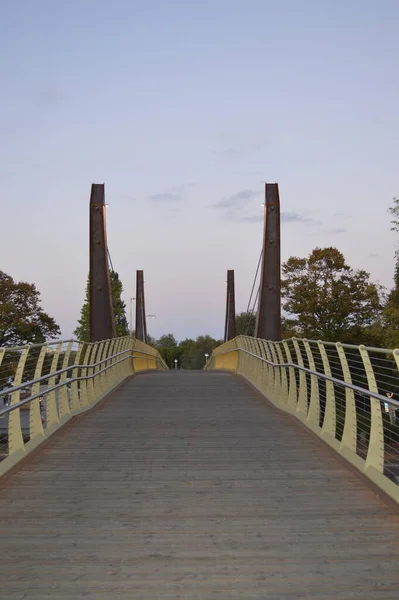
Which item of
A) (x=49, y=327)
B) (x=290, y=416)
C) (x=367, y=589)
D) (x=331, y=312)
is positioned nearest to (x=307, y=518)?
(x=367, y=589)

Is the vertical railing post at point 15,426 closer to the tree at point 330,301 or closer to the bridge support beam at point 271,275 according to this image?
the bridge support beam at point 271,275

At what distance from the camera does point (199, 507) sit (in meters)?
7.46

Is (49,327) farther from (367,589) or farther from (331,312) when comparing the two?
(367,589)

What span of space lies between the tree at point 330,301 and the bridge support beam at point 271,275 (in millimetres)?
41639

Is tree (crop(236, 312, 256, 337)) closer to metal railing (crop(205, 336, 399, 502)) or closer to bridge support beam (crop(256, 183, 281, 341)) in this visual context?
bridge support beam (crop(256, 183, 281, 341))

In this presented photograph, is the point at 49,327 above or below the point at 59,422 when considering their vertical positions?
above

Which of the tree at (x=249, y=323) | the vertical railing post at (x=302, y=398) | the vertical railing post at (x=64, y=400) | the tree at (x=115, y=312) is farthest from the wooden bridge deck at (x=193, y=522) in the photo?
the tree at (x=115, y=312)

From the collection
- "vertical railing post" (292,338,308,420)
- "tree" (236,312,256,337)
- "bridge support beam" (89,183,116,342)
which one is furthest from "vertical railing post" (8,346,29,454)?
"tree" (236,312,256,337)

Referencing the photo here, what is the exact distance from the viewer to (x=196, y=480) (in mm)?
8672

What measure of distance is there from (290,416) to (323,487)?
626 centimetres

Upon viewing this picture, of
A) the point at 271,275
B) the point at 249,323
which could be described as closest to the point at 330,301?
the point at 249,323

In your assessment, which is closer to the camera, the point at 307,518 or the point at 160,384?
the point at 307,518

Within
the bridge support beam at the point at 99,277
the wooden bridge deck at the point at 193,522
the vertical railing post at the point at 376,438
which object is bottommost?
the wooden bridge deck at the point at 193,522

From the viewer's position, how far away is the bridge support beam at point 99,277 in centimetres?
2655
